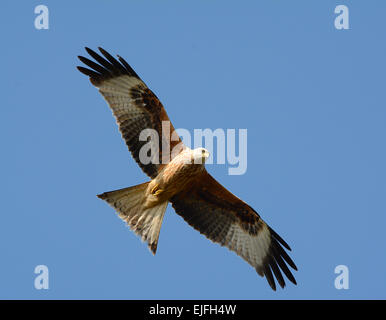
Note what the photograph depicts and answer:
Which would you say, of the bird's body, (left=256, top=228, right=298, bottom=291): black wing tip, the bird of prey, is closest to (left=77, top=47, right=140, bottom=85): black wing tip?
the bird of prey

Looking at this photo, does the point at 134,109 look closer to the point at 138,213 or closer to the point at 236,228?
the point at 138,213

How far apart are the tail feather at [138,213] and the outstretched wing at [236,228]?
0.60 metres

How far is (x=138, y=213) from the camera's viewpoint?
999cm

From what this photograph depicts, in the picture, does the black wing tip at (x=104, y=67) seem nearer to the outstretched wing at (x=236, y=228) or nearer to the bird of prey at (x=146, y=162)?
the bird of prey at (x=146, y=162)

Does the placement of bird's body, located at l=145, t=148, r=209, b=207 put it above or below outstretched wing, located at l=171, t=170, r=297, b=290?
above

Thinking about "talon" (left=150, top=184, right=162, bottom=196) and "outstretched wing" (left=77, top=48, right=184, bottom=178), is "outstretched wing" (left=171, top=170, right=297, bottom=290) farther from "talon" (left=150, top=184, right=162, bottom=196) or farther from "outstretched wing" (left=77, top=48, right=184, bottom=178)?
"outstretched wing" (left=77, top=48, right=184, bottom=178)

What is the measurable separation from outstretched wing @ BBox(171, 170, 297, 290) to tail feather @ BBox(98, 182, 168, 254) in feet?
1.97

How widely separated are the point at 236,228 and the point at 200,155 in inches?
67.2

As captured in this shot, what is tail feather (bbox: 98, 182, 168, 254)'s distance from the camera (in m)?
9.90

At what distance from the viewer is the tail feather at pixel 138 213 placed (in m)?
9.90
